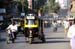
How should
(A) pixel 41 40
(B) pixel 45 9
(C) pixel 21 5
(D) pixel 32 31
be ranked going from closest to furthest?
(D) pixel 32 31 → (A) pixel 41 40 → (C) pixel 21 5 → (B) pixel 45 9

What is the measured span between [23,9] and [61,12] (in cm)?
2784

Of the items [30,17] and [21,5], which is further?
[21,5]

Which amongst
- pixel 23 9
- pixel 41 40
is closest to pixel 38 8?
pixel 23 9

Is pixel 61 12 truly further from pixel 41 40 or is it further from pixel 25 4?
pixel 41 40

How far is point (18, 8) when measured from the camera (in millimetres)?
109500

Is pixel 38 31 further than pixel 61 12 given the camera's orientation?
No

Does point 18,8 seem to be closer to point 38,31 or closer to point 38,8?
point 38,8

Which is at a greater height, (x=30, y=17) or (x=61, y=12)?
(x=30, y=17)

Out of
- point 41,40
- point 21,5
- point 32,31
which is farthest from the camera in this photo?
point 21,5

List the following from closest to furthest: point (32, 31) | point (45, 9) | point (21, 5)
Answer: point (32, 31), point (21, 5), point (45, 9)

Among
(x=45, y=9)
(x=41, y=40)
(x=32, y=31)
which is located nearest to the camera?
(x=32, y=31)

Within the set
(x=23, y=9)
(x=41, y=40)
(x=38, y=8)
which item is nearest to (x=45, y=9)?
(x=38, y=8)

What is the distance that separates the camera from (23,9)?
110688 mm

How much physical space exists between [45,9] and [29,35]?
103 m
